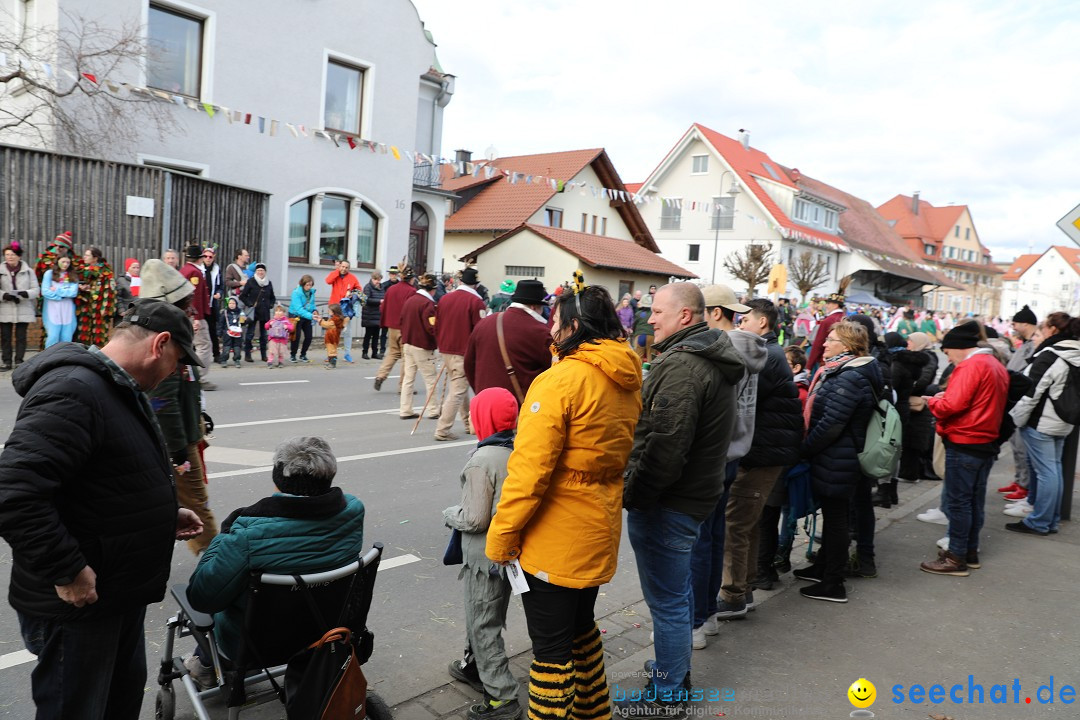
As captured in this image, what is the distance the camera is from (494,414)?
131 inches

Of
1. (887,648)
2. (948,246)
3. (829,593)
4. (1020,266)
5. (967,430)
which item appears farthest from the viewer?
(1020,266)

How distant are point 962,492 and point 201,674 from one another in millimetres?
5081

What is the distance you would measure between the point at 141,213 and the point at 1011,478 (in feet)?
49.7

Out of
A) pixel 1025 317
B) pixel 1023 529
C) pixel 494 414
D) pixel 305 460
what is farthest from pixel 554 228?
pixel 305 460

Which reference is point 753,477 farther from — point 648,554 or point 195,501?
point 195,501

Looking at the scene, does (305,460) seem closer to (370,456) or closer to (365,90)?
(370,456)

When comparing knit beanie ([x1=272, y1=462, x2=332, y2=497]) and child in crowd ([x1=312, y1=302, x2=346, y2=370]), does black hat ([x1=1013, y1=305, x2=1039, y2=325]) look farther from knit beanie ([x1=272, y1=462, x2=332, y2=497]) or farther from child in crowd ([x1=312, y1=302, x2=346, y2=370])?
child in crowd ([x1=312, y1=302, x2=346, y2=370])

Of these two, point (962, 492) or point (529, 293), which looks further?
point (529, 293)

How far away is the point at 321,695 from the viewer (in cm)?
275

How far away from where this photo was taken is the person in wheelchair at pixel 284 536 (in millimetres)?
2752

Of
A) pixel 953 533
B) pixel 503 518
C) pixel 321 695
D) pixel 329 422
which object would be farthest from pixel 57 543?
pixel 329 422

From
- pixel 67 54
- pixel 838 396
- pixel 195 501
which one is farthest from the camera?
pixel 67 54

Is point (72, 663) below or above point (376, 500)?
above

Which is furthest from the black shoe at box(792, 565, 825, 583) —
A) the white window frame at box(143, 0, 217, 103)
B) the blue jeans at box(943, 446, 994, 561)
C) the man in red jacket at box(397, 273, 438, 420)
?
the white window frame at box(143, 0, 217, 103)
